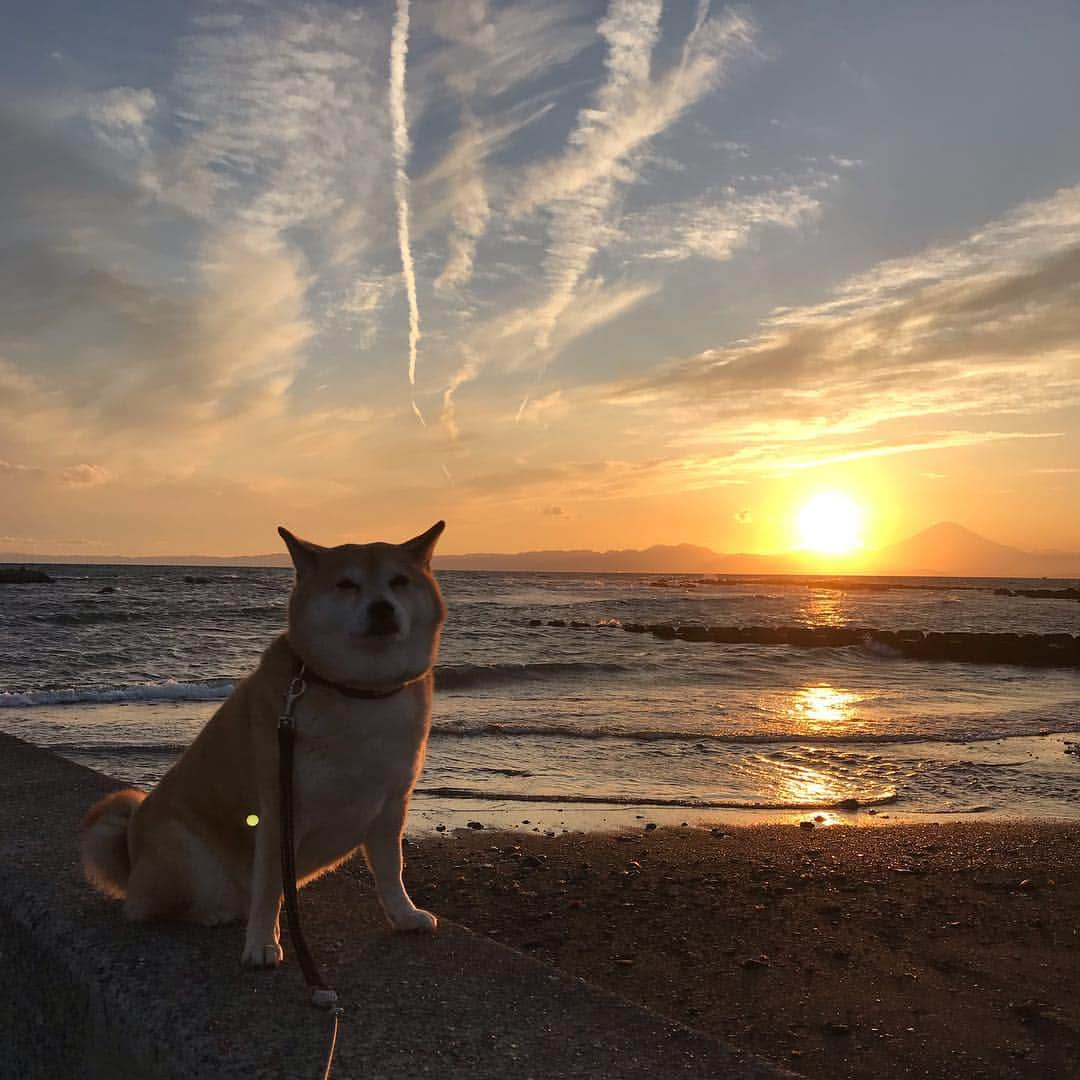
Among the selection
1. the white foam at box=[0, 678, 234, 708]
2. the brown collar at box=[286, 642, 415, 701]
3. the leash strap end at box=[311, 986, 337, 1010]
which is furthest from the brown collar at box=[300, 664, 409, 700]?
the white foam at box=[0, 678, 234, 708]

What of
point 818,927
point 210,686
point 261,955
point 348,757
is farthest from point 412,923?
point 210,686

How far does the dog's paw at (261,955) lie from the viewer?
9.12ft

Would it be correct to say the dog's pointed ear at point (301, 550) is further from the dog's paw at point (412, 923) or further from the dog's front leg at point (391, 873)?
the dog's paw at point (412, 923)

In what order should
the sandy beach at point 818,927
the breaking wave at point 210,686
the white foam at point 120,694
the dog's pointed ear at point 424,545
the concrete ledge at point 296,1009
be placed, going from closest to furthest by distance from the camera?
1. the concrete ledge at point 296,1009
2. the dog's pointed ear at point 424,545
3. the sandy beach at point 818,927
4. the white foam at point 120,694
5. the breaking wave at point 210,686

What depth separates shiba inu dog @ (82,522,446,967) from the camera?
108 inches

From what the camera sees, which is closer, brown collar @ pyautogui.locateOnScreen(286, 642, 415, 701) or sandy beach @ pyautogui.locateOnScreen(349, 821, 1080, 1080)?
brown collar @ pyautogui.locateOnScreen(286, 642, 415, 701)

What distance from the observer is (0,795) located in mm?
4711

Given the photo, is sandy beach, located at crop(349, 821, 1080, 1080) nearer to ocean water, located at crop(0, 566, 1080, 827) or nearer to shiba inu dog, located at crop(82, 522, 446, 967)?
ocean water, located at crop(0, 566, 1080, 827)

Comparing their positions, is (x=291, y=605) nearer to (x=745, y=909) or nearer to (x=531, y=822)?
(x=745, y=909)

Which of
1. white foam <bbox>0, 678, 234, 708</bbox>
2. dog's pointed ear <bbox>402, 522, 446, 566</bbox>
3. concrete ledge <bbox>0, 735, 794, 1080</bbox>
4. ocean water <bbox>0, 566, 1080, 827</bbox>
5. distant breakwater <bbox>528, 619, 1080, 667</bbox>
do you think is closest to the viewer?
concrete ledge <bbox>0, 735, 794, 1080</bbox>

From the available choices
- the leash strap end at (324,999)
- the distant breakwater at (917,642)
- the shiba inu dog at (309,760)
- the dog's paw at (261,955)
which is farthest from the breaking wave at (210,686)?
the distant breakwater at (917,642)

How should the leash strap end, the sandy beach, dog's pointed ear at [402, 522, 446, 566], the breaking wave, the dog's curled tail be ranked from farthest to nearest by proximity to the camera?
the breaking wave < the sandy beach < the dog's curled tail < dog's pointed ear at [402, 522, 446, 566] < the leash strap end

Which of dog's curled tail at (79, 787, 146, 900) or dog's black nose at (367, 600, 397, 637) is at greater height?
dog's black nose at (367, 600, 397, 637)

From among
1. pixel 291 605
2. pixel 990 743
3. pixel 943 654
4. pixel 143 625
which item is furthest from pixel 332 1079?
pixel 143 625
